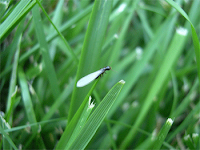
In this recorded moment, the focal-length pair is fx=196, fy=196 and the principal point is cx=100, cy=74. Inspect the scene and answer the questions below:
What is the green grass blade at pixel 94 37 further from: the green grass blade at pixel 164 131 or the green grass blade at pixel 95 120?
the green grass blade at pixel 164 131

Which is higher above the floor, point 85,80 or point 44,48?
point 44,48

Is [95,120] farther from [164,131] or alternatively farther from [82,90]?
[164,131]

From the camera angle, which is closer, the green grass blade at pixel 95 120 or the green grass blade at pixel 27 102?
the green grass blade at pixel 95 120

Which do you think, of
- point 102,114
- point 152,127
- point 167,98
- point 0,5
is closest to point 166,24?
point 167,98

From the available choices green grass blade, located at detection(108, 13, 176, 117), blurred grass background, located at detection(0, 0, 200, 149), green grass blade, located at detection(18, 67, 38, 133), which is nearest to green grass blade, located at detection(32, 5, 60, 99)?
blurred grass background, located at detection(0, 0, 200, 149)

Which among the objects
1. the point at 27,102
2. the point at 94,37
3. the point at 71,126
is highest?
the point at 94,37

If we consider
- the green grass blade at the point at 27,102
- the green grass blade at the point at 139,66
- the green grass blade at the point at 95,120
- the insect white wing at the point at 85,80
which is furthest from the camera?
the green grass blade at the point at 139,66

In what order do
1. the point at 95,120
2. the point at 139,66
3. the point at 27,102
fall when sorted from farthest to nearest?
the point at 139,66
the point at 27,102
the point at 95,120

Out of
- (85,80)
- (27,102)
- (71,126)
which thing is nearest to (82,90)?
(85,80)

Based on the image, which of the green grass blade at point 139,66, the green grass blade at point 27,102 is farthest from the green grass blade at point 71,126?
the green grass blade at point 139,66

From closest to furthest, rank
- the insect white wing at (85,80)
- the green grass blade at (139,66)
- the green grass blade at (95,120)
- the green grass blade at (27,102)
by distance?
the green grass blade at (95,120) → the insect white wing at (85,80) → the green grass blade at (27,102) → the green grass blade at (139,66)

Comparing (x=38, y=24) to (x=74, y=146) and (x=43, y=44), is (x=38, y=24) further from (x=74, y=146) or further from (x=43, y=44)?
(x=74, y=146)
